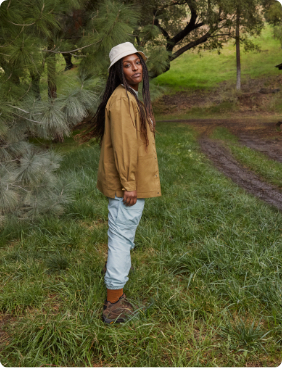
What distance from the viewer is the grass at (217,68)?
79.9 ft

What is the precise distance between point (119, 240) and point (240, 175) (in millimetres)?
4621

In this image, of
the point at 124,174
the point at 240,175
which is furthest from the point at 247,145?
the point at 124,174

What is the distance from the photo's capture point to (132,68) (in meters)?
2.26

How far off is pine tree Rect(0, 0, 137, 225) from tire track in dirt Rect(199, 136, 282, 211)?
312 centimetres

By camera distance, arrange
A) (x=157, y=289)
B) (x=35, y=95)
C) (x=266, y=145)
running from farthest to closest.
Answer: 1. (x=266, y=145)
2. (x=35, y=95)
3. (x=157, y=289)

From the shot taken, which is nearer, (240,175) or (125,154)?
(125,154)

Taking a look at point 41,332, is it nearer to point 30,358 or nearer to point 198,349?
point 30,358

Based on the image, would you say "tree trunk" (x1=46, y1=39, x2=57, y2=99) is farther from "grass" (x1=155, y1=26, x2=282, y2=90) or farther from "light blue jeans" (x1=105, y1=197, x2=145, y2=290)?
"grass" (x1=155, y1=26, x2=282, y2=90)

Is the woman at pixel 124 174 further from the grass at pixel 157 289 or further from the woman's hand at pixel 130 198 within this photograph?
the grass at pixel 157 289

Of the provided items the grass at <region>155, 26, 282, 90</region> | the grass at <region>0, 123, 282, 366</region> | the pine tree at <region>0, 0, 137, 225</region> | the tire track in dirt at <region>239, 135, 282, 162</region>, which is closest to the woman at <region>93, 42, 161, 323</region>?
the grass at <region>0, 123, 282, 366</region>

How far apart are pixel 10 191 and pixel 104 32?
237 cm

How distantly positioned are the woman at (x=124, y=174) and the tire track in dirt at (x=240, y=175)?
9.42 ft

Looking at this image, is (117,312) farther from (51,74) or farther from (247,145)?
(247,145)

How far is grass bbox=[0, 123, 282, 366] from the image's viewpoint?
1934 millimetres
